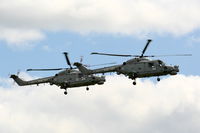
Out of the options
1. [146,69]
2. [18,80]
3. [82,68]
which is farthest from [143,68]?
[18,80]

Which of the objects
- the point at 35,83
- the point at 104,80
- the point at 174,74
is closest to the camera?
the point at 174,74

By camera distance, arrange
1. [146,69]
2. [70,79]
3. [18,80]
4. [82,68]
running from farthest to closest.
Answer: [18,80] → [70,79] → [82,68] → [146,69]

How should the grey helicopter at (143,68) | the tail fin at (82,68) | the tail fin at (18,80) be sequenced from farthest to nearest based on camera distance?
the tail fin at (18,80) < the tail fin at (82,68) < the grey helicopter at (143,68)

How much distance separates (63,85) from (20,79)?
1607 centimetres

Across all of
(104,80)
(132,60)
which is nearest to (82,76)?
(104,80)

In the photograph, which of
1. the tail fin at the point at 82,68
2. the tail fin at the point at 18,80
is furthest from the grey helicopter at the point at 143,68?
the tail fin at the point at 18,80

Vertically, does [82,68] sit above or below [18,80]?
above

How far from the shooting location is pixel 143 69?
122438mm

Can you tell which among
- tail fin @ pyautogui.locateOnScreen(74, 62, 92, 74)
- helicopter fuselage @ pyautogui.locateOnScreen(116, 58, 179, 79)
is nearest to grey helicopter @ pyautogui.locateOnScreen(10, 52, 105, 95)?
tail fin @ pyautogui.locateOnScreen(74, 62, 92, 74)

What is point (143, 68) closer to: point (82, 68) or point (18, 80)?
point (82, 68)

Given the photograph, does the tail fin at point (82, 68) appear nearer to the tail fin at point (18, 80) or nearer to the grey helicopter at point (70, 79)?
the grey helicopter at point (70, 79)

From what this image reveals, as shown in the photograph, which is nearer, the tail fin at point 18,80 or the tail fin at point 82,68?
the tail fin at point 82,68

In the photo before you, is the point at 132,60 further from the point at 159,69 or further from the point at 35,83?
the point at 35,83

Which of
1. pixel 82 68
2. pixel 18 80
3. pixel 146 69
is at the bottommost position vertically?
pixel 18 80
